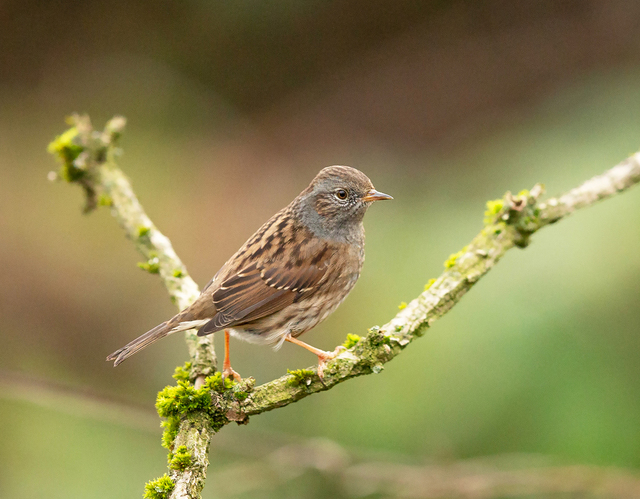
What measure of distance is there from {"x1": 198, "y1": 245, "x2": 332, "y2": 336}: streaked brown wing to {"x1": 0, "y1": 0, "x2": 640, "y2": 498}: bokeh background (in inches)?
52.2

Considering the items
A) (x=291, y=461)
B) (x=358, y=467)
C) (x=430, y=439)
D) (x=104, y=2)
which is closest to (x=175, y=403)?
(x=291, y=461)

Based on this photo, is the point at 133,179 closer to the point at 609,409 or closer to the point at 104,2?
the point at 104,2

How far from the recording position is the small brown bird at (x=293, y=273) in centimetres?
388

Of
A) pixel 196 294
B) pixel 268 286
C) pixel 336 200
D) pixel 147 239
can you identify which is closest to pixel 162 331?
pixel 196 294

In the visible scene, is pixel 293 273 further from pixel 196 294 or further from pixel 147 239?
pixel 147 239

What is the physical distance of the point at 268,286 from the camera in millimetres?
4105

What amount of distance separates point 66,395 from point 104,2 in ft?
27.0

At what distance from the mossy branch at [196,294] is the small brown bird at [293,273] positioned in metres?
0.24

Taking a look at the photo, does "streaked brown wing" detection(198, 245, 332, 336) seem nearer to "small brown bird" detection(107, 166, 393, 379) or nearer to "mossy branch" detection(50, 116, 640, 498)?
"small brown bird" detection(107, 166, 393, 379)

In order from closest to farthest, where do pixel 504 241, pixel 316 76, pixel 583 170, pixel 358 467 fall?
pixel 504 241, pixel 358 467, pixel 583 170, pixel 316 76

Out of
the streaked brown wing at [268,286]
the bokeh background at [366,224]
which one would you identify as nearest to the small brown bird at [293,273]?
the streaked brown wing at [268,286]

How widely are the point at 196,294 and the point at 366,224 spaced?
487 centimetres

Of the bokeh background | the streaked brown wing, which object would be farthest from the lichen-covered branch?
the bokeh background

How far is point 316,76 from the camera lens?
1181cm
